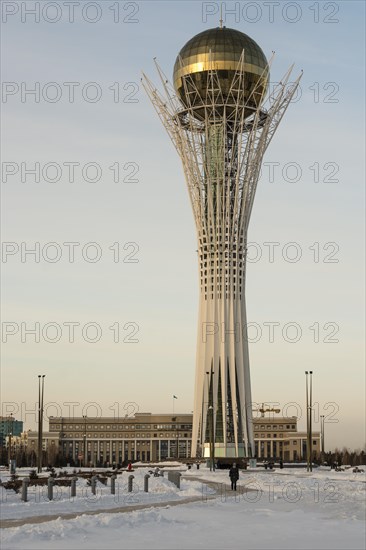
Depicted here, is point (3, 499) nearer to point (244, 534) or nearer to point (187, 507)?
point (187, 507)

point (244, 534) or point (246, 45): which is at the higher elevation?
point (246, 45)

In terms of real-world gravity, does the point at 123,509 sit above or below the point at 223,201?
below

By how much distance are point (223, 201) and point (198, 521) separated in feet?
277

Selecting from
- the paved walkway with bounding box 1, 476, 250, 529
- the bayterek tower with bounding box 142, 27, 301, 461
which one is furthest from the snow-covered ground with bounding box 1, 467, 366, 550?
the bayterek tower with bounding box 142, 27, 301, 461

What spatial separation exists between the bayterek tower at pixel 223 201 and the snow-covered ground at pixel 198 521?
67471 mm

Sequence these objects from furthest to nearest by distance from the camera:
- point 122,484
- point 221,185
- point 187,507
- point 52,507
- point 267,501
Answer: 1. point 221,185
2. point 122,484
3. point 267,501
4. point 187,507
5. point 52,507

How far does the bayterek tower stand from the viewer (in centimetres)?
11406

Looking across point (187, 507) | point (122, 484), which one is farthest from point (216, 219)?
point (187, 507)

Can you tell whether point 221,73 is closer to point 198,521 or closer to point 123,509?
point 123,509

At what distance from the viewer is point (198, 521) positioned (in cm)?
3180

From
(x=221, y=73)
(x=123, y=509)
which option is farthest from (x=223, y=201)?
(x=123, y=509)

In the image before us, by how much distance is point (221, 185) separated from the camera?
114625 mm

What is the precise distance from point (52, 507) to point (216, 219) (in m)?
82.7

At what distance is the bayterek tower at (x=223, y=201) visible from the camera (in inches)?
4491
